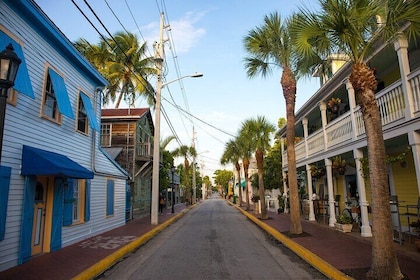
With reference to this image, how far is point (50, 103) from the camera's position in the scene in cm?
1017

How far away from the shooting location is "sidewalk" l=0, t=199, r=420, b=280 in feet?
22.5

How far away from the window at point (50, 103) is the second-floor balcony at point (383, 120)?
10.3m

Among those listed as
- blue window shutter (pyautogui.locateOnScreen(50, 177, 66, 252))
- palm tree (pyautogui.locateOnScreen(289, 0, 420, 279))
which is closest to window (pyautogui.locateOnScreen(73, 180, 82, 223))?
blue window shutter (pyautogui.locateOnScreen(50, 177, 66, 252))

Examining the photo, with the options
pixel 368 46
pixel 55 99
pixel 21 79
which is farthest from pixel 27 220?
pixel 368 46

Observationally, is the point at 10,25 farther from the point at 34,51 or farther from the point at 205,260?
the point at 205,260

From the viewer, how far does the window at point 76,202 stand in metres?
10.5

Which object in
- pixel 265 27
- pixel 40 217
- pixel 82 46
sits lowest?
pixel 40 217

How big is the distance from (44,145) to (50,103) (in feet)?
4.92

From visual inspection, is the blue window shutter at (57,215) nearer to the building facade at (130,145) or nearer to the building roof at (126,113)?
the building facade at (130,145)

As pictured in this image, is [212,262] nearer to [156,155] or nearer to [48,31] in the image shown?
[48,31]

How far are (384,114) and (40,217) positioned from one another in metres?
10.9

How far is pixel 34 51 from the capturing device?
912 cm

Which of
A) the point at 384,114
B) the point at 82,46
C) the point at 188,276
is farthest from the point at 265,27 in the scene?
the point at 82,46

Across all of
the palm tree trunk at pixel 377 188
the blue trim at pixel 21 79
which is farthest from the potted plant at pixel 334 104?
the blue trim at pixel 21 79
